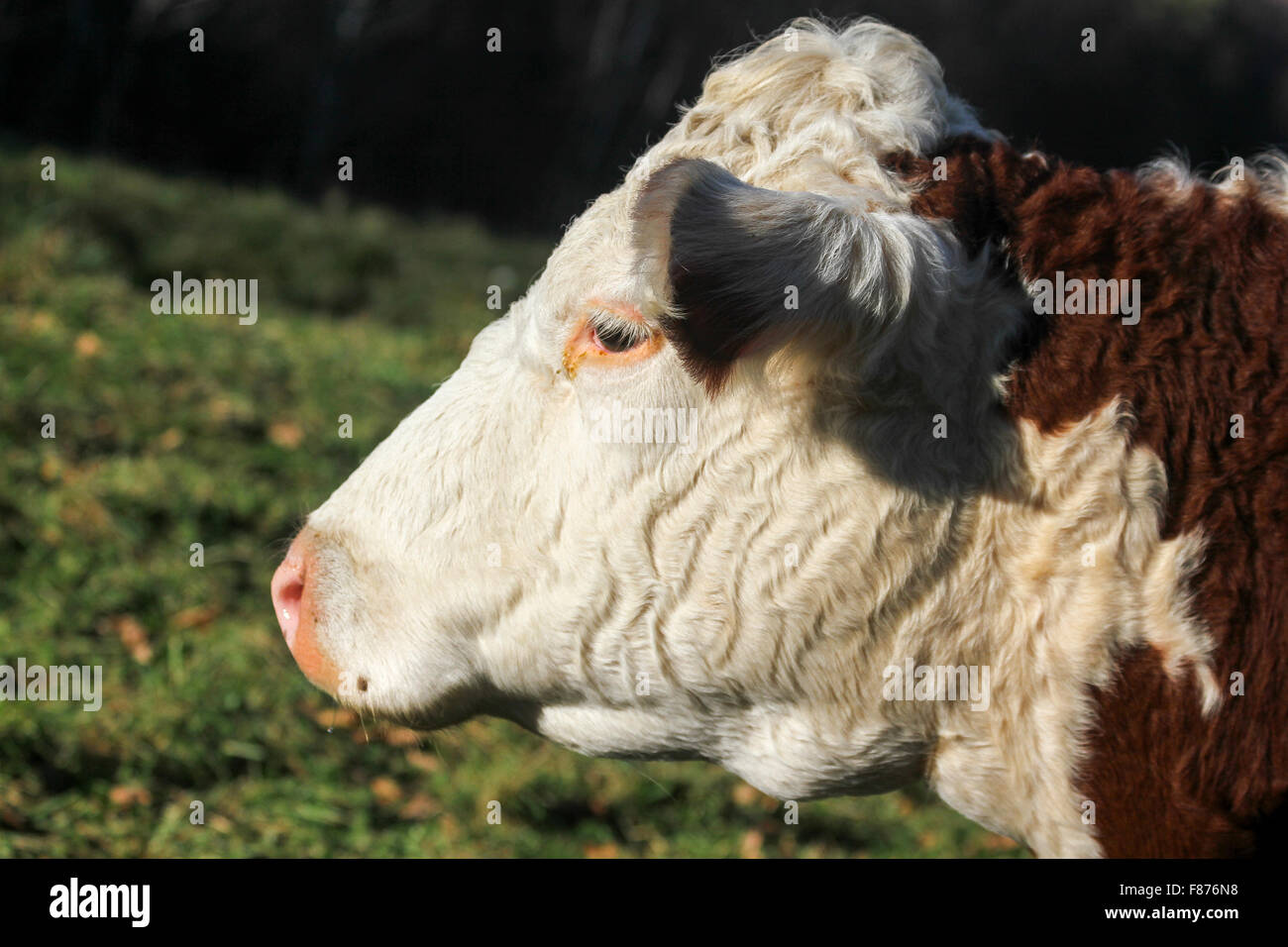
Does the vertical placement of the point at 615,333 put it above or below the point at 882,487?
above

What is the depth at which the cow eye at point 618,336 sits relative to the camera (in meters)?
2.17

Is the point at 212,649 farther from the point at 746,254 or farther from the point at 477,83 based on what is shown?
the point at 477,83

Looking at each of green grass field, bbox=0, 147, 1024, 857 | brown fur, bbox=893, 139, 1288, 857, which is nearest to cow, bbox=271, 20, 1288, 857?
brown fur, bbox=893, 139, 1288, 857

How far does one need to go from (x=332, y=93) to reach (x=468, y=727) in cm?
1276

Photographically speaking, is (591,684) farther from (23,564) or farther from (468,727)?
(23,564)

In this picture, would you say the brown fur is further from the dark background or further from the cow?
the dark background

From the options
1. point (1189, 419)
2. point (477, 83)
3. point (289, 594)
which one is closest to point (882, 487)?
point (1189, 419)

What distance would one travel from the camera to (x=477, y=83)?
57.1ft

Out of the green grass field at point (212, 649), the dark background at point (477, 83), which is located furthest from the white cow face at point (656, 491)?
the dark background at point (477, 83)

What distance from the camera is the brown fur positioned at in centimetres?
198

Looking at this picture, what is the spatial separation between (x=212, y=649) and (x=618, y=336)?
10.8 ft

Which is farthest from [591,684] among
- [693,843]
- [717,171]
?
[693,843]

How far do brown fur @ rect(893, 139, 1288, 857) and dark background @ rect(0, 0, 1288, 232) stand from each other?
10079 mm
